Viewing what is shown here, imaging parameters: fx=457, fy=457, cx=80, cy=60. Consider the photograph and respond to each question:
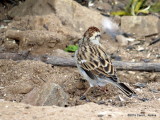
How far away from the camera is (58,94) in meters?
7.12

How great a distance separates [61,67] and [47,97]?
227cm

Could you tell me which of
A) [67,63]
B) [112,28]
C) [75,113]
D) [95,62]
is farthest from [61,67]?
[112,28]

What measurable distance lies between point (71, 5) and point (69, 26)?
0.75 meters

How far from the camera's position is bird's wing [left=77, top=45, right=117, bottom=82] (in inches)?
299

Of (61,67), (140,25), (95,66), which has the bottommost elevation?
(61,67)

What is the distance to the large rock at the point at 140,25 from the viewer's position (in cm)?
1238

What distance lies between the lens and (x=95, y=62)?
25.7ft

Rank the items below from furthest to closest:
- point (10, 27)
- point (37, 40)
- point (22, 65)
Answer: point (10, 27) → point (37, 40) → point (22, 65)

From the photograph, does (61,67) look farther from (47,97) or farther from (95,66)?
(47,97)

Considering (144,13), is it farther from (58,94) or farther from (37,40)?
(58,94)

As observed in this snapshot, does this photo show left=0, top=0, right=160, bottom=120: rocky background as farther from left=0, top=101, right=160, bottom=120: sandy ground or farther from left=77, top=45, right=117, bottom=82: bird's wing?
left=77, top=45, right=117, bottom=82: bird's wing

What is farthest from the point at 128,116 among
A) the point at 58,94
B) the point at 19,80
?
the point at 19,80

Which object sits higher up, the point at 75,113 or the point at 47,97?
the point at 75,113

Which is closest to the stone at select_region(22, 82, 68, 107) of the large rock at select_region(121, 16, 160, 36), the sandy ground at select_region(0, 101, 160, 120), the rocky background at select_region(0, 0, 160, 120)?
the rocky background at select_region(0, 0, 160, 120)
